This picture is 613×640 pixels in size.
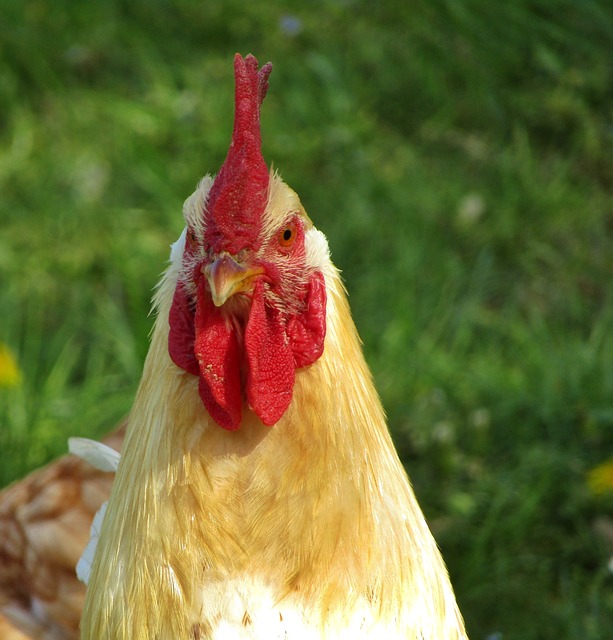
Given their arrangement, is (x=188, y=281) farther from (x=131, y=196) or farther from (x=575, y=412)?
(x=131, y=196)

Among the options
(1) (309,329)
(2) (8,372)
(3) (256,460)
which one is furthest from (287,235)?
(2) (8,372)

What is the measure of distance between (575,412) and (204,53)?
3064mm

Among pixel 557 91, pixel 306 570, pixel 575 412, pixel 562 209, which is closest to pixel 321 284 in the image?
pixel 306 570

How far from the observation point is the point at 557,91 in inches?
205

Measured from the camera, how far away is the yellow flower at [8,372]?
12.9ft

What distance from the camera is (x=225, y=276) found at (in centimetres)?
191

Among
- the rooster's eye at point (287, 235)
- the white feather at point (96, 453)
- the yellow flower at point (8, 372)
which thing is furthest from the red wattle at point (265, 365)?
the yellow flower at point (8, 372)

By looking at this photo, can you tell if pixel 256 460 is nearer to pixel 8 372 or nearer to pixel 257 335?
pixel 257 335

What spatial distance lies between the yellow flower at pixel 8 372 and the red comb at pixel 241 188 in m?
2.18

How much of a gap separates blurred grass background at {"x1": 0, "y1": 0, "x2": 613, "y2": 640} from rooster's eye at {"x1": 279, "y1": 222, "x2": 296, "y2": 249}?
3.60ft

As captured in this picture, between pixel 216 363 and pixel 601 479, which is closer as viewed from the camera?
pixel 216 363

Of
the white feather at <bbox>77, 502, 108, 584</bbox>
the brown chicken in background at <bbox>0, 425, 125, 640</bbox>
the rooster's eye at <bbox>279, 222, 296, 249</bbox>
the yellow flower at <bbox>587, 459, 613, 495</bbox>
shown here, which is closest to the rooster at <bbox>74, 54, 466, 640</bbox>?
the rooster's eye at <bbox>279, 222, 296, 249</bbox>

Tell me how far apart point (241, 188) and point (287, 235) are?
15cm

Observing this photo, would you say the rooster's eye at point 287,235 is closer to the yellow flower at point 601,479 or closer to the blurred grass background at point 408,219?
the blurred grass background at point 408,219
